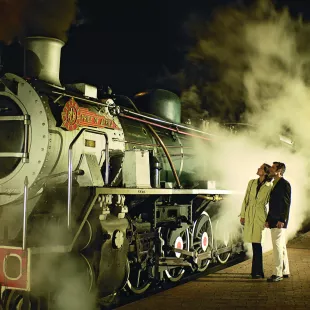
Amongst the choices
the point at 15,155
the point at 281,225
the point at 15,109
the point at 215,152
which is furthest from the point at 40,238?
the point at 215,152

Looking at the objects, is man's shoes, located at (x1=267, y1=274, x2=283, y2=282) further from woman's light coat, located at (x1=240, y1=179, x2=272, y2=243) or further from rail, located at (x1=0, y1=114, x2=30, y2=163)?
rail, located at (x1=0, y1=114, x2=30, y2=163)

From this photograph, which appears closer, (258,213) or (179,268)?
(258,213)

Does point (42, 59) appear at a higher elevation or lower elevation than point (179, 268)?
higher

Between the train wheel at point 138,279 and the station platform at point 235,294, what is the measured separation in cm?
70

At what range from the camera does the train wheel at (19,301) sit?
4648 millimetres

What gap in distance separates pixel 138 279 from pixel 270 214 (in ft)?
6.85

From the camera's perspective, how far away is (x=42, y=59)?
584cm

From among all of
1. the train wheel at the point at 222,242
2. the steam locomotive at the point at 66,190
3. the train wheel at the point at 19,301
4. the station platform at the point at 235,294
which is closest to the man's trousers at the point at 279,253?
the station platform at the point at 235,294

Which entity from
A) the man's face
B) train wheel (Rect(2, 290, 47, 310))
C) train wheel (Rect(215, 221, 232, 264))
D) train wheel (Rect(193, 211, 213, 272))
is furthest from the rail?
train wheel (Rect(215, 221, 232, 264))

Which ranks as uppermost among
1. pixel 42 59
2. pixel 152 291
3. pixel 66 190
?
pixel 42 59

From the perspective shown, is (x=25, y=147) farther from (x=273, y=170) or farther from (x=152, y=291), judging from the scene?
(x=273, y=170)

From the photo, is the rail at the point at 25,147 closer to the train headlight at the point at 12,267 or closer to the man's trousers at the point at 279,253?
the train headlight at the point at 12,267

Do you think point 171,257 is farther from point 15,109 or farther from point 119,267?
point 15,109

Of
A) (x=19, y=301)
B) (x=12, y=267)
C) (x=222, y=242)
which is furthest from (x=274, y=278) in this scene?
(x=12, y=267)
